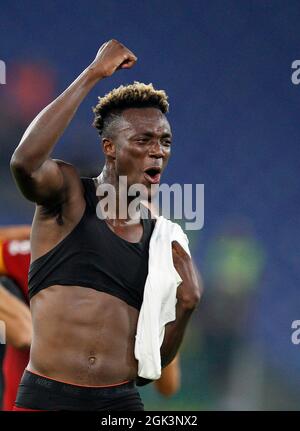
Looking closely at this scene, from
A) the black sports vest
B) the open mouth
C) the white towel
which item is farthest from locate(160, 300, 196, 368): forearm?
the open mouth

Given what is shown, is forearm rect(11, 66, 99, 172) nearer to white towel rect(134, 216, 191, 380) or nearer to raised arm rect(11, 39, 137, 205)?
raised arm rect(11, 39, 137, 205)

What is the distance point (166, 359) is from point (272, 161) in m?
1.58

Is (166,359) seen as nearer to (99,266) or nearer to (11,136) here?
(99,266)

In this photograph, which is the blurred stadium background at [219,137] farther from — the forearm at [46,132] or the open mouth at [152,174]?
the forearm at [46,132]

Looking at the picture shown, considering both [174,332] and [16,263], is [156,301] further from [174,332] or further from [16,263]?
[16,263]

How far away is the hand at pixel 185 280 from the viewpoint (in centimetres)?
200

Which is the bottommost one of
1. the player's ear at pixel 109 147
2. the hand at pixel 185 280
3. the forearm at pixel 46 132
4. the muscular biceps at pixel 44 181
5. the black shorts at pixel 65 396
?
the black shorts at pixel 65 396

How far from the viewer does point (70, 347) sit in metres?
1.85

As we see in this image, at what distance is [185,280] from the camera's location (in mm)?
2010

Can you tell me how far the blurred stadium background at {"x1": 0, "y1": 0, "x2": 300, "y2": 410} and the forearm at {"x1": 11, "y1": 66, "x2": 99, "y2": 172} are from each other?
1.42m

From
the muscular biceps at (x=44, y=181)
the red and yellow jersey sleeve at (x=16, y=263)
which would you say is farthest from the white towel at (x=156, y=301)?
the red and yellow jersey sleeve at (x=16, y=263)

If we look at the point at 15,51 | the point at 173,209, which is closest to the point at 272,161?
the point at 173,209

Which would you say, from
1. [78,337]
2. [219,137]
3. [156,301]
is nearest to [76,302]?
[78,337]

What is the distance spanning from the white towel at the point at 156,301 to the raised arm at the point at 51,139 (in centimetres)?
29
